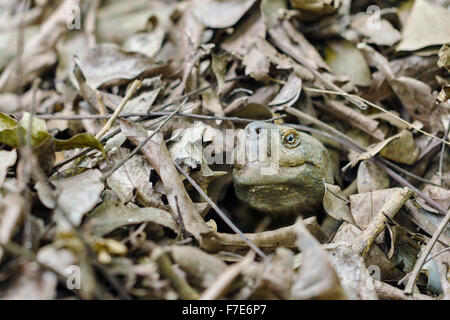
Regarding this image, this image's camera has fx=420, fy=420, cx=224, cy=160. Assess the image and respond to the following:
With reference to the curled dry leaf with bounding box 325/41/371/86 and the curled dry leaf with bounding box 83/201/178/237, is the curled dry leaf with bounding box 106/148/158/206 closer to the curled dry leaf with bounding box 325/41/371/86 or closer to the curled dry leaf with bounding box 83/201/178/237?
the curled dry leaf with bounding box 83/201/178/237

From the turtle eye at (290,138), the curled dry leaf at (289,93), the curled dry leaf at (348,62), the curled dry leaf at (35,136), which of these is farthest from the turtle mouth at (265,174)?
the curled dry leaf at (348,62)

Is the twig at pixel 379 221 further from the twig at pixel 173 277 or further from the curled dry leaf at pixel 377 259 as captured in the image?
the twig at pixel 173 277

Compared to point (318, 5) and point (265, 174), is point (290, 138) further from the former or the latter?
point (318, 5)

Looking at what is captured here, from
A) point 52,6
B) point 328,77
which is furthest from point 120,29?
point 328,77

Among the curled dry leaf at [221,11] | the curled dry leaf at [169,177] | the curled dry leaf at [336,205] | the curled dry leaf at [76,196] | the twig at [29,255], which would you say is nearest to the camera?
the twig at [29,255]

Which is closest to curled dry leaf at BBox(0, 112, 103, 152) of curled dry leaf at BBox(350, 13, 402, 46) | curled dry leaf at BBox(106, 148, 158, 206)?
curled dry leaf at BBox(106, 148, 158, 206)

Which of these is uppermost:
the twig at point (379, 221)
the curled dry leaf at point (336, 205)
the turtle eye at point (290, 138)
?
the turtle eye at point (290, 138)
